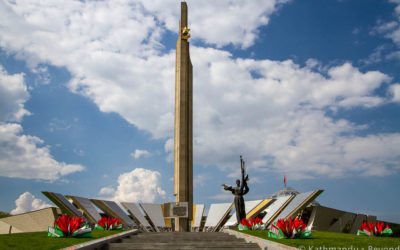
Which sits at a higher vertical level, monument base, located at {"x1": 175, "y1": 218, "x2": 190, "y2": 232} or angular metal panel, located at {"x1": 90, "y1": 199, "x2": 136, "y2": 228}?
angular metal panel, located at {"x1": 90, "y1": 199, "x2": 136, "y2": 228}

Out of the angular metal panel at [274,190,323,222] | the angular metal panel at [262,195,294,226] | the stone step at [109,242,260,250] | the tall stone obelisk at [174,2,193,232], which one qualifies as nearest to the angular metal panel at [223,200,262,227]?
the angular metal panel at [262,195,294,226]

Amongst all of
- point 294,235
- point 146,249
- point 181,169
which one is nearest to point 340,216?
point 181,169

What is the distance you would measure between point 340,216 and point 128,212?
485 inches

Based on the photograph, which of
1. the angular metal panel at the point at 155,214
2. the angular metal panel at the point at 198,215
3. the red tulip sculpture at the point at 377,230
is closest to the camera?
the red tulip sculpture at the point at 377,230

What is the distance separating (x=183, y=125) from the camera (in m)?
20.0

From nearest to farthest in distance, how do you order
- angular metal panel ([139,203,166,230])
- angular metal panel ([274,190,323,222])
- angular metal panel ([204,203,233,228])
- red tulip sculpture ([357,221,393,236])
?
red tulip sculpture ([357,221,393,236]) → angular metal panel ([274,190,323,222]) → angular metal panel ([139,203,166,230]) → angular metal panel ([204,203,233,228])

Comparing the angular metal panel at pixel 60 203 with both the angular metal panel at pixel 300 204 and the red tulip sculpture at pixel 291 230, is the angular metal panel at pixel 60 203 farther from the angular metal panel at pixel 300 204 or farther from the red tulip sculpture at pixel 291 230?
the red tulip sculpture at pixel 291 230

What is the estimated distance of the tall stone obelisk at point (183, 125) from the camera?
62.9 ft

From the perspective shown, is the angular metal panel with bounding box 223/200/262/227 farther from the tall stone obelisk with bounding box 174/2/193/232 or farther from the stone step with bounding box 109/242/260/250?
the stone step with bounding box 109/242/260/250

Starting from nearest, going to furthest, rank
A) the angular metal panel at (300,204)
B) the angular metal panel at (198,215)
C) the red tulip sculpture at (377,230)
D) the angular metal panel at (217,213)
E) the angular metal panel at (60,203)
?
the red tulip sculpture at (377,230) → the angular metal panel at (60,203) → the angular metal panel at (300,204) → the angular metal panel at (217,213) → the angular metal panel at (198,215)

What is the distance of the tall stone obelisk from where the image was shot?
62.9ft

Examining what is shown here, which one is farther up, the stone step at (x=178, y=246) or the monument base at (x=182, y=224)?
the stone step at (x=178, y=246)

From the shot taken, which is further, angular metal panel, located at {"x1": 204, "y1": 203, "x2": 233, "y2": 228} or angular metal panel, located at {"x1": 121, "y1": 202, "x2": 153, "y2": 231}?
angular metal panel, located at {"x1": 204, "y1": 203, "x2": 233, "y2": 228}

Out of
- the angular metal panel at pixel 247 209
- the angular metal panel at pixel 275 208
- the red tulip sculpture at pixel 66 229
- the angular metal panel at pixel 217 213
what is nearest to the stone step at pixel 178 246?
the red tulip sculpture at pixel 66 229
